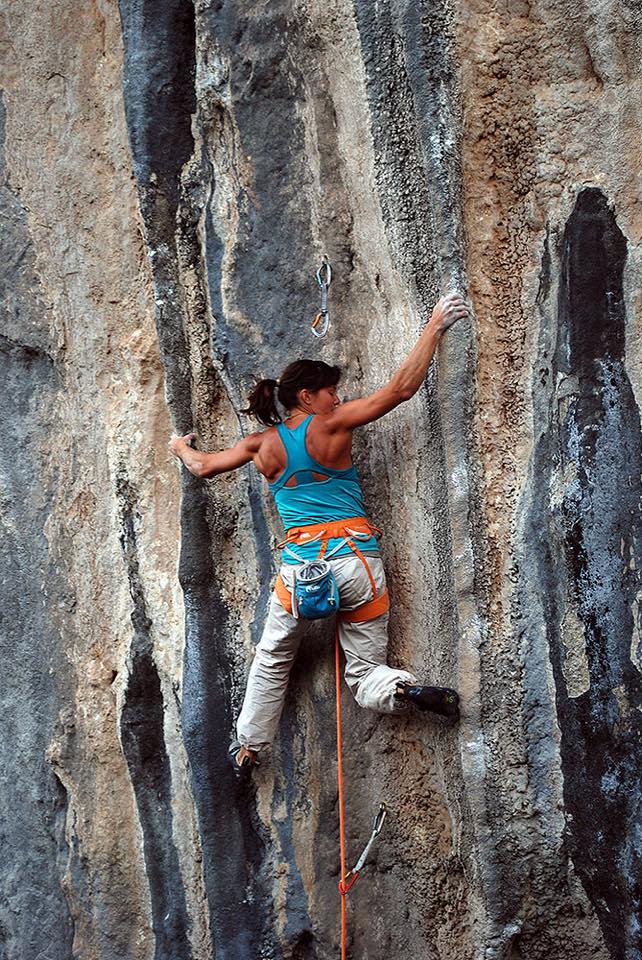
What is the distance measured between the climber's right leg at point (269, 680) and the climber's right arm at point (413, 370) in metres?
0.84

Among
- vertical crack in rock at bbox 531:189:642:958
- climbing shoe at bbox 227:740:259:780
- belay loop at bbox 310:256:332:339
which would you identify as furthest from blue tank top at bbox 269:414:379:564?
climbing shoe at bbox 227:740:259:780

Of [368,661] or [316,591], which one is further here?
[368,661]

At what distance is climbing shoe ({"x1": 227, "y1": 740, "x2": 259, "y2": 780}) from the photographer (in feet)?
14.9

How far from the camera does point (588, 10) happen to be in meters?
4.08

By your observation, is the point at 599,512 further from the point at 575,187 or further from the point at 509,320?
the point at 575,187

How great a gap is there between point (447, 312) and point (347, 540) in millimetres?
920

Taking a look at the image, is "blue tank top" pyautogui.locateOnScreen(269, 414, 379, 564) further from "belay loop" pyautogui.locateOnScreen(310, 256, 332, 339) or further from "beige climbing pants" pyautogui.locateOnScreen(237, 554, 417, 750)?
"belay loop" pyautogui.locateOnScreen(310, 256, 332, 339)

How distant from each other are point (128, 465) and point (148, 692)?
97 cm

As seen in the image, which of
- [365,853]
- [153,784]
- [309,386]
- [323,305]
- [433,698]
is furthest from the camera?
[153,784]

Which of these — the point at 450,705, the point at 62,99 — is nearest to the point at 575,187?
the point at 450,705

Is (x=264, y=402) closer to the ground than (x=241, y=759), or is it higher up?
higher up

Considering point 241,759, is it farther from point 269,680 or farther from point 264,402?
point 264,402

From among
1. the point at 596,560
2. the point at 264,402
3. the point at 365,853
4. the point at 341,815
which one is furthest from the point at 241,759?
the point at 596,560

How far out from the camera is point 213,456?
176 inches
